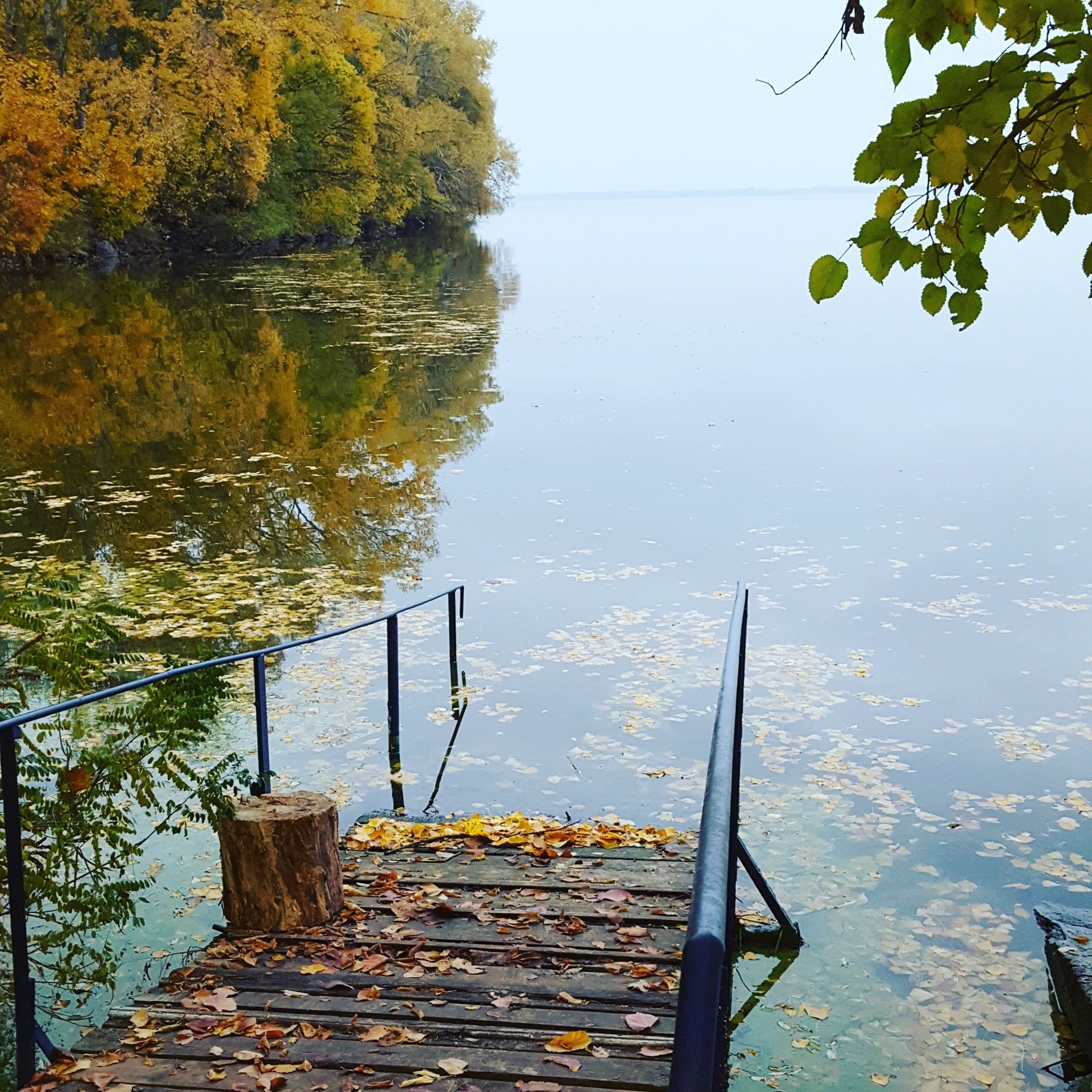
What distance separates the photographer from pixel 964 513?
14031 mm

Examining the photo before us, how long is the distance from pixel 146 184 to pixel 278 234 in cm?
1511

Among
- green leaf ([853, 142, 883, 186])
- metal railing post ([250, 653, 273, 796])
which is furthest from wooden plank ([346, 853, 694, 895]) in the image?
green leaf ([853, 142, 883, 186])

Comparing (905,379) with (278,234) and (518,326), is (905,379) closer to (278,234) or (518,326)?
Answer: (518,326)

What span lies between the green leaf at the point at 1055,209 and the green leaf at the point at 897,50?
0.40m

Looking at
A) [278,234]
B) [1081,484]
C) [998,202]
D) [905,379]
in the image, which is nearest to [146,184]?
[278,234]

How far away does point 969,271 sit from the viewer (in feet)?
8.94

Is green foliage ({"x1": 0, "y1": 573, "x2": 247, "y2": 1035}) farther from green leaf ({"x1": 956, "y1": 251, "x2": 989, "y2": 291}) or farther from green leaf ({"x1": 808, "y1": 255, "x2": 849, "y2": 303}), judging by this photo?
green leaf ({"x1": 956, "y1": 251, "x2": 989, "y2": 291})

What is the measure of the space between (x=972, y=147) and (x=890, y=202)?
244 mm

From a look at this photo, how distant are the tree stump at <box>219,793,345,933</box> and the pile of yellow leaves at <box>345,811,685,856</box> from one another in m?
1.00

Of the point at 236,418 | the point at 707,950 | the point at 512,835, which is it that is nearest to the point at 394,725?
the point at 512,835

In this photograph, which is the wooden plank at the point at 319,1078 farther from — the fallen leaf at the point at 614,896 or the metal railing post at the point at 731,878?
the fallen leaf at the point at 614,896

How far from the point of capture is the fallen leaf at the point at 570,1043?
3.64 meters

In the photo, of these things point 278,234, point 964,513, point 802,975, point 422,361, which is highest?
point 278,234

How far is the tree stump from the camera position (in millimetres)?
4875
